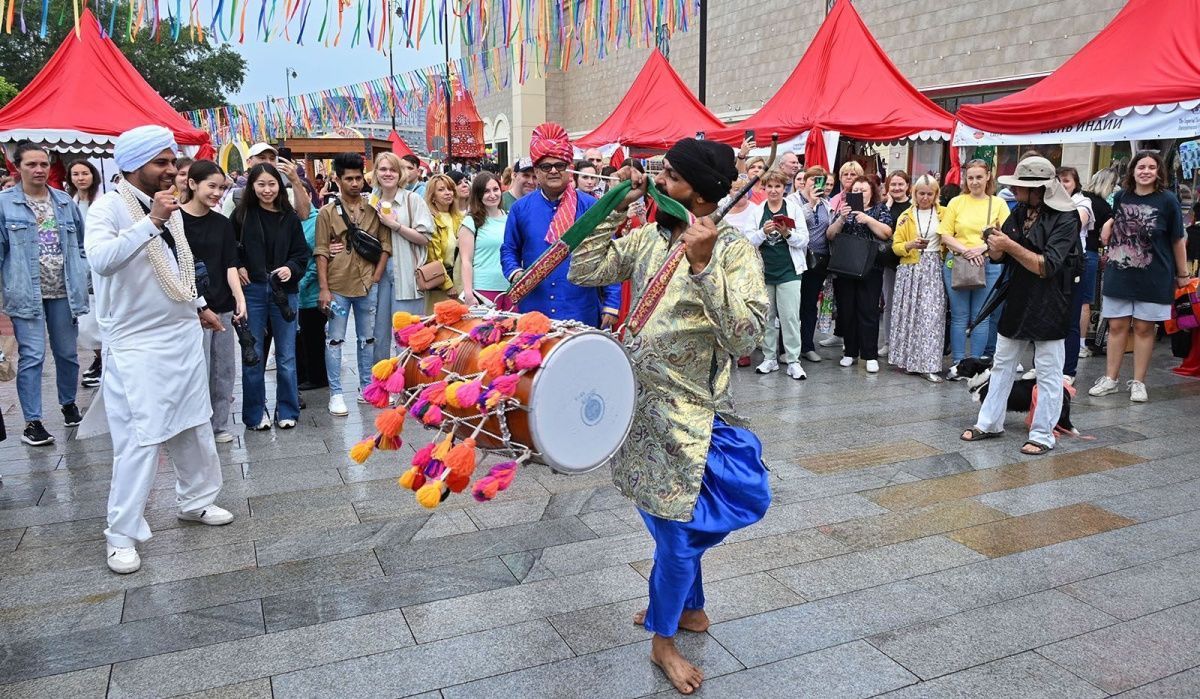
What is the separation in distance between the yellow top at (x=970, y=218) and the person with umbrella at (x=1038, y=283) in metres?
1.67

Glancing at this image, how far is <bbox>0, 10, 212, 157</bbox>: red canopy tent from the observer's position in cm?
876

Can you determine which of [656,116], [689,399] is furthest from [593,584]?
[656,116]

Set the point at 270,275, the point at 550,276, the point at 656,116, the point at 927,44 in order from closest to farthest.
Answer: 1. the point at 550,276
2. the point at 270,275
3. the point at 656,116
4. the point at 927,44

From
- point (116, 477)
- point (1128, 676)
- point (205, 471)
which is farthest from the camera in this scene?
point (205, 471)

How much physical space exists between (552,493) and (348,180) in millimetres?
2908

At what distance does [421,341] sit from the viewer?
282 centimetres

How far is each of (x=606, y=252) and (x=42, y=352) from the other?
14.6ft

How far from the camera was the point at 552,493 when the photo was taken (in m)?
4.64

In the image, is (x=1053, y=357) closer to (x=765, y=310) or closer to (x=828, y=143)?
(x=765, y=310)

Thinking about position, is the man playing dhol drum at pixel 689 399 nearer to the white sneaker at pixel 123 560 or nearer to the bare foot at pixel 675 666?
the bare foot at pixel 675 666

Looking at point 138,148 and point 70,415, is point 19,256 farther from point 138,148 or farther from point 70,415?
point 138,148

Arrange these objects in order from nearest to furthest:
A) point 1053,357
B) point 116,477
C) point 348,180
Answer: point 116,477 → point 1053,357 → point 348,180

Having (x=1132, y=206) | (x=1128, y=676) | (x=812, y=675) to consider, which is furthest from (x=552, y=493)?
(x=1132, y=206)

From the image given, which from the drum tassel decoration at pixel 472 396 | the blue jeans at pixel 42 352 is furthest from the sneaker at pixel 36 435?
the drum tassel decoration at pixel 472 396
